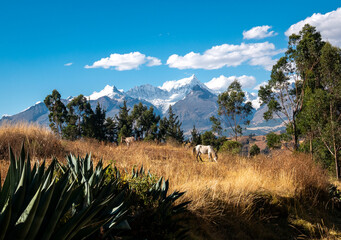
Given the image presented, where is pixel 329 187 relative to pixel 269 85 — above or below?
below

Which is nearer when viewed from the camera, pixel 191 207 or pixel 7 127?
pixel 191 207

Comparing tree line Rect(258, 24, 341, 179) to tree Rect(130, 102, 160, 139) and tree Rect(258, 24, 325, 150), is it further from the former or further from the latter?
tree Rect(130, 102, 160, 139)

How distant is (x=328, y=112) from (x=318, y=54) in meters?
7.33

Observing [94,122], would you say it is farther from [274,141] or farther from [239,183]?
[239,183]

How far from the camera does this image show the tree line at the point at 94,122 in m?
45.9

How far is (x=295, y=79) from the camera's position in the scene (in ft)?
90.7

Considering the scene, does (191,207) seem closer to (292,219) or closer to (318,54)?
(292,219)

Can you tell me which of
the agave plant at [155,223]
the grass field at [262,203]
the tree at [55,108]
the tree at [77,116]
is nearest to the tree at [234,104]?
the tree at [77,116]

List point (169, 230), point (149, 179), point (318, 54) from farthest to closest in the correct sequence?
point (318, 54) → point (149, 179) → point (169, 230)

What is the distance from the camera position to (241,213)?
5305 millimetres

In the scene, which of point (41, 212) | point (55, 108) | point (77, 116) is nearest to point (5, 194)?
point (41, 212)

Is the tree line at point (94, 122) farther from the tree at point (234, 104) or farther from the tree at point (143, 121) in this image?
the tree at point (234, 104)

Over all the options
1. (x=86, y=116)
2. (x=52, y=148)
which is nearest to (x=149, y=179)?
(x=52, y=148)

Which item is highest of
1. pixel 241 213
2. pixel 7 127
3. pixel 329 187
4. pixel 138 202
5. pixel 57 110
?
pixel 57 110
